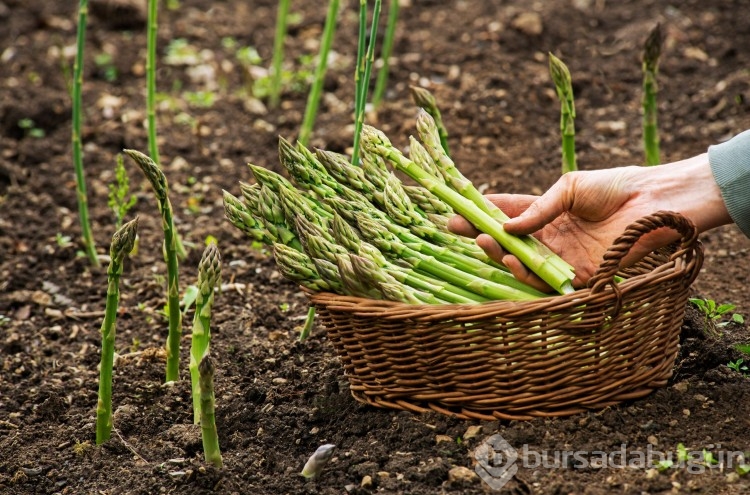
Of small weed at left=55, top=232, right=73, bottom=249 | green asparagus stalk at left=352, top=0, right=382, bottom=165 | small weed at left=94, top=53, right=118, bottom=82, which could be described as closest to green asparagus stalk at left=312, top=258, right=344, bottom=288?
green asparagus stalk at left=352, top=0, right=382, bottom=165

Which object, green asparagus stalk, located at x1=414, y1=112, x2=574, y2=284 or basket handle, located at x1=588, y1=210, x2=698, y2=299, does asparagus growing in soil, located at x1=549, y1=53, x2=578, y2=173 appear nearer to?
green asparagus stalk, located at x1=414, y1=112, x2=574, y2=284

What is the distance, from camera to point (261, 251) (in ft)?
15.3

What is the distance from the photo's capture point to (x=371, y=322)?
3010mm

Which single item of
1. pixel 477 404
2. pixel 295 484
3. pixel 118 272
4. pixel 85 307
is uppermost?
pixel 118 272

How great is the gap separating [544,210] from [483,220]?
0.76 feet

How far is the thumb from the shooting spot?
126 inches

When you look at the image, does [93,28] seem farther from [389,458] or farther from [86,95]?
[389,458]

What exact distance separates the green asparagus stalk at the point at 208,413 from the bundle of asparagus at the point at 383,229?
52cm

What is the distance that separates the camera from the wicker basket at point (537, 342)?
2.84 meters

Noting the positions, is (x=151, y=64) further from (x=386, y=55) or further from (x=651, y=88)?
(x=651, y=88)

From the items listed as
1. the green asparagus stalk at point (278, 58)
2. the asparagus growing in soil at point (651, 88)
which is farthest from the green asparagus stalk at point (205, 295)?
the green asparagus stalk at point (278, 58)

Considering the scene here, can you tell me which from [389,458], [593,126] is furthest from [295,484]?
[593,126]

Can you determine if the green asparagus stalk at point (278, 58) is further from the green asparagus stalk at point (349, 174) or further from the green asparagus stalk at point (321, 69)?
the green asparagus stalk at point (349, 174)

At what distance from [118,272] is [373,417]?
1018 millimetres
